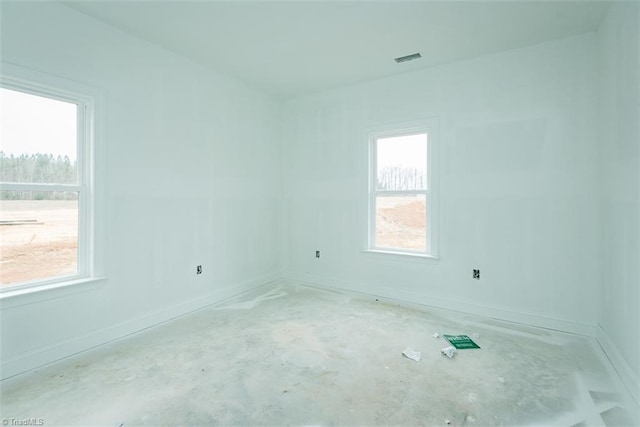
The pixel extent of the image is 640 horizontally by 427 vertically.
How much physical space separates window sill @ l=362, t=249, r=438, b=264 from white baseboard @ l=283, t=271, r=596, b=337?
0.40 meters

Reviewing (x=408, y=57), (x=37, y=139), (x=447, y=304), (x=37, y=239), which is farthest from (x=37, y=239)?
(x=447, y=304)

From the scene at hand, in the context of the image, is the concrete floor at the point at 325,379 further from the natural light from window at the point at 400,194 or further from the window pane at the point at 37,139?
the window pane at the point at 37,139

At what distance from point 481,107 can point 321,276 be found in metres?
2.92

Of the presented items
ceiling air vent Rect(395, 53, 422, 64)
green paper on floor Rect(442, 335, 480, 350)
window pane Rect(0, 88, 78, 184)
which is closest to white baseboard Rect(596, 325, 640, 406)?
green paper on floor Rect(442, 335, 480, 350)

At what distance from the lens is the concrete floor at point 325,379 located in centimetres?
178

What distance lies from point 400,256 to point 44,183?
3.56 m

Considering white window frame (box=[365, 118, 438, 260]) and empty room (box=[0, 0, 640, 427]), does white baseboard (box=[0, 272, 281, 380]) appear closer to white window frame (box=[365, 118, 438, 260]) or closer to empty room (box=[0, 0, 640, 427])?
empty room (box=[0, 0, 640, 427])

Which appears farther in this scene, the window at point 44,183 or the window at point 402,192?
the window at point 402,192

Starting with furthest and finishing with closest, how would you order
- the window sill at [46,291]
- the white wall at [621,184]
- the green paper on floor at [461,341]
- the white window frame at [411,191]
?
the white window frame at [411,191], the green paper on floor at [461,341], the window sill at [46,291], the white wall at [621,184]

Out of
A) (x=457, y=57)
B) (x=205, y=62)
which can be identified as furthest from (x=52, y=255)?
(x=457, y=57)

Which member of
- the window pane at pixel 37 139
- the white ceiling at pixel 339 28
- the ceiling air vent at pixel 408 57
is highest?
the ceiling air vent at pixel 408 57

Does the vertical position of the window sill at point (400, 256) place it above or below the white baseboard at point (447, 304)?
above

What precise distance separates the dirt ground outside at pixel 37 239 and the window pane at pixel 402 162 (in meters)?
3.29

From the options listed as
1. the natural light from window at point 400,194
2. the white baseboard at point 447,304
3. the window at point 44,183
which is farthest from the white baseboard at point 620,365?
the window at point 44,183
